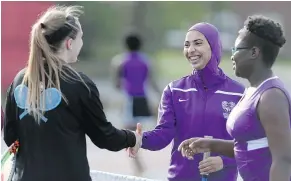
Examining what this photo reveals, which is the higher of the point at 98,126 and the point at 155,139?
the point at 98,126

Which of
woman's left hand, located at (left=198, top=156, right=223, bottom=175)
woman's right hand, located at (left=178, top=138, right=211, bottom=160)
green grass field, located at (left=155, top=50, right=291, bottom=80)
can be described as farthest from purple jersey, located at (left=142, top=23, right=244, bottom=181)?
green grass field, located at (left=155, top=50, right=291, bottom=80)

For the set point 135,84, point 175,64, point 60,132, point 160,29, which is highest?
point 60,132

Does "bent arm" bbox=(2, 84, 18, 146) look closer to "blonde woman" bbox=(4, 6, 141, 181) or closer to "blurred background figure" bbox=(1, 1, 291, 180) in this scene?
"blonde woman" bbox=(4, 6, 141, 181)

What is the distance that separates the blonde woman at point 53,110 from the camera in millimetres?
3838

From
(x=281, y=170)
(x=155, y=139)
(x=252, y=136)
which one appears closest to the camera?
(x=281, y=170)

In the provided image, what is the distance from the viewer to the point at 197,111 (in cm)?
448

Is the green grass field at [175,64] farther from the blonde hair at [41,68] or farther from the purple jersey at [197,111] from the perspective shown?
the blonde hair at [41,68]

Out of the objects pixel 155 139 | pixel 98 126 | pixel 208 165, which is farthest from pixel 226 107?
pixel 98 126

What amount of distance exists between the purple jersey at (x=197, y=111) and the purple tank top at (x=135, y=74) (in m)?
5.79

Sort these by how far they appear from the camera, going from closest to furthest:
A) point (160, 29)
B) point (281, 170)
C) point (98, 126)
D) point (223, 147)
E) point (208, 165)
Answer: point (281, 170) < point (98, 126) < point (223, 147) < point (208, 165) < point (160, 29)

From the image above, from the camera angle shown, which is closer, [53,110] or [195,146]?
[53,110]

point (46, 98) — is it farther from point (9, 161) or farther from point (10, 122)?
point (9, 161)

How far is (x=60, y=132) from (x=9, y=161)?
108cm

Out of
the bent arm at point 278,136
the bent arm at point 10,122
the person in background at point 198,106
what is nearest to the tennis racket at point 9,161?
the bent arm at point 10,122
